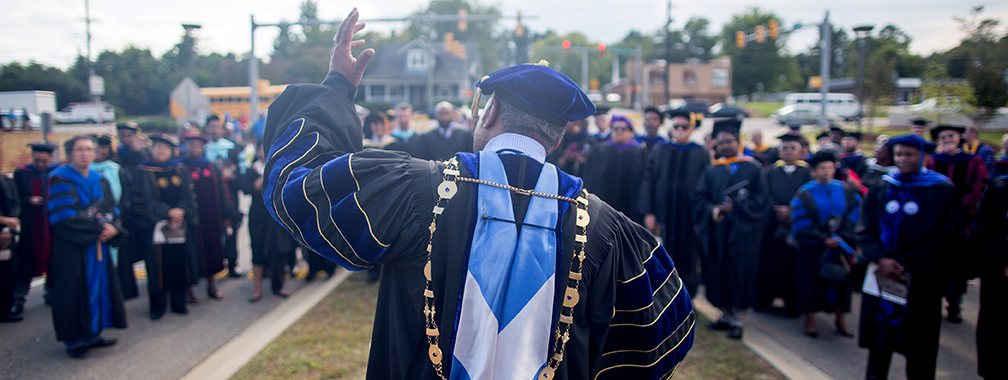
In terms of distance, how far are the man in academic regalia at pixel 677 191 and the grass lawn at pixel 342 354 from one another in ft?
2.68

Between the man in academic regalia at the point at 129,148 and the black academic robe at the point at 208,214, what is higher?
the man in academic regalia at the point at 129,148

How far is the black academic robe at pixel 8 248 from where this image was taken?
552 cm

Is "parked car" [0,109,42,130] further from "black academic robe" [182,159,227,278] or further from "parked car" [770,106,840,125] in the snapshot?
"parked car" [770,106,840,125]

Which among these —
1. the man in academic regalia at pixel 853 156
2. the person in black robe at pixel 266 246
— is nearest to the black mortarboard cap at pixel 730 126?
the man in academic regalia at pixel 853 156

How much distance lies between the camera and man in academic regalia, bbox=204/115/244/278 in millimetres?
7234

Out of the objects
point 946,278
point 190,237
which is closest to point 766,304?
point 946,278

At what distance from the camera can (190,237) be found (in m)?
6.23

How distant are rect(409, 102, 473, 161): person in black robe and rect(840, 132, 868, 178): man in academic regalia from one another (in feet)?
18.3

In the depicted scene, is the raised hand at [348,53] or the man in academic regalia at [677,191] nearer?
the raised hand at [348,53]

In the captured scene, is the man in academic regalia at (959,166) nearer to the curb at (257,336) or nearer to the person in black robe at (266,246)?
the curb at (257,336)

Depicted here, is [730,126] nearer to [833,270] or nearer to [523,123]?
[833,270]

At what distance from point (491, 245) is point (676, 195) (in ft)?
17.4

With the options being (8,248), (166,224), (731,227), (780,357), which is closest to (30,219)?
(8,248)

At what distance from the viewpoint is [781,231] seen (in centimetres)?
633
